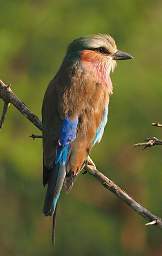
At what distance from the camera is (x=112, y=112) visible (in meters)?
11.1

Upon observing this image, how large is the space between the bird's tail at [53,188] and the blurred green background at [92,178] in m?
3.64

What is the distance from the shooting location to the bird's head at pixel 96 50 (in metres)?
7.93

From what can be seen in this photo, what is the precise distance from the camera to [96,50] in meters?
8.03

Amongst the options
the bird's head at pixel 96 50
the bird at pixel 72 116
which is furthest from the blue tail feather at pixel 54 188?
the bird's head at pixel 96 50

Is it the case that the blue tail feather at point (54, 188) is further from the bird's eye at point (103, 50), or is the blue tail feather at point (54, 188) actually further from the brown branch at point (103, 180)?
the bird's eye at point (103, 50)

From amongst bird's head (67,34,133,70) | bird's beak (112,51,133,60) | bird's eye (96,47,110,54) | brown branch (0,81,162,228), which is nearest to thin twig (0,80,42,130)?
brown branch (0,81,162,228)

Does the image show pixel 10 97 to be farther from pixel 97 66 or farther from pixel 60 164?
pixel 97 66

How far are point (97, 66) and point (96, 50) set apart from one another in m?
0.12

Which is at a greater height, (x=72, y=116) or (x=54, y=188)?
(x=72, y=116)

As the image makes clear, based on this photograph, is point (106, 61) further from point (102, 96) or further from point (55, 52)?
point (55, 52)

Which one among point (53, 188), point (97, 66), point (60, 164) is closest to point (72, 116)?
point (60, 164)

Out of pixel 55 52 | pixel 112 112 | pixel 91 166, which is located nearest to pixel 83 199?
pixel 112 112

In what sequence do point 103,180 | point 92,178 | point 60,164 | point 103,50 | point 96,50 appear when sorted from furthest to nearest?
point 92,178 < point 103,50 < point 96,50 < point 60,164 < point 103,180

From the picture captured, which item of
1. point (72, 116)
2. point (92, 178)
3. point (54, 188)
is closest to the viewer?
point (54, 188)
